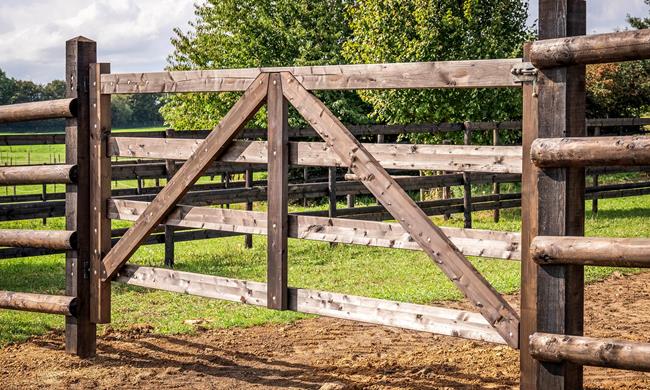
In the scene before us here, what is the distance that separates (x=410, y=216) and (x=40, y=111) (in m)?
3.95

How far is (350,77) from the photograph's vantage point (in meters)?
6.32

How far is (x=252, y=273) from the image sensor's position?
13555 mm

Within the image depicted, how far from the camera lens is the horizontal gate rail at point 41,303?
323 inches

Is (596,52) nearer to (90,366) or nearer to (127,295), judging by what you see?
(90,366)

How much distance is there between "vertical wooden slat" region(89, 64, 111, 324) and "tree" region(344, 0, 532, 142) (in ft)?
54.5

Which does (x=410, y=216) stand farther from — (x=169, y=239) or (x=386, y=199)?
(x=169, y=239)

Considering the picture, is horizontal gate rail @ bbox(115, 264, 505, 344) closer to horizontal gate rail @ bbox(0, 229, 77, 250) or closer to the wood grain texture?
horizontal gate rail @ bbox(0, 229, 77, 250)

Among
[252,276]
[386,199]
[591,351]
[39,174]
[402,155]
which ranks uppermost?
[402,155]

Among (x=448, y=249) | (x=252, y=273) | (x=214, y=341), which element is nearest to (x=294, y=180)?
(x=252, y=273)

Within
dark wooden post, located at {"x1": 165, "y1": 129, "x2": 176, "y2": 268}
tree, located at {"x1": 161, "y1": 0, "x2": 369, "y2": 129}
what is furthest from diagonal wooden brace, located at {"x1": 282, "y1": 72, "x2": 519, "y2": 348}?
tree, located at {"x1": 161, "y1": 0, "x2": 369, "y2": 129}

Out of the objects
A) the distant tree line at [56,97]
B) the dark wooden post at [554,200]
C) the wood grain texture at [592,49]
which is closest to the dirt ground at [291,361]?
the dark wooden post at [554,200]

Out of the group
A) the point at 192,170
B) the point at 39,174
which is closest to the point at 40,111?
the point at 39,174

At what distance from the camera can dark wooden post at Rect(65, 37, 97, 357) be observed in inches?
317

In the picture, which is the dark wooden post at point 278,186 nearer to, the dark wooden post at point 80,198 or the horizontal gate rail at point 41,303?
the dark wooden post at point 80,198
